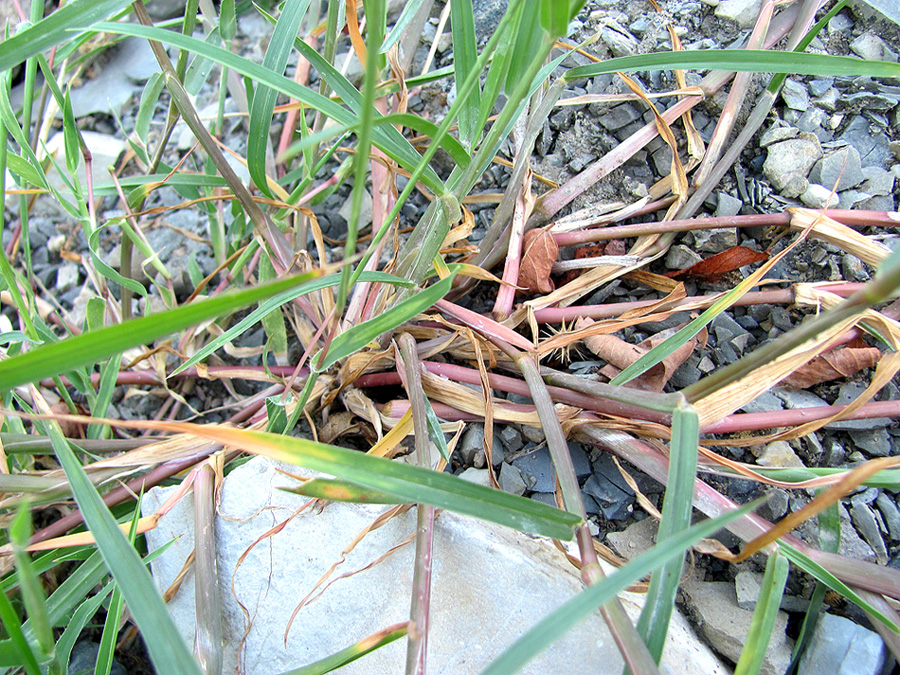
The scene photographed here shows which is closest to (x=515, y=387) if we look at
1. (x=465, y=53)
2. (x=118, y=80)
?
(x=465, y=53)

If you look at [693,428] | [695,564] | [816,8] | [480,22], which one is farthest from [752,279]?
[480,22]

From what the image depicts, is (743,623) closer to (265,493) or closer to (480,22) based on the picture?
(265,493)

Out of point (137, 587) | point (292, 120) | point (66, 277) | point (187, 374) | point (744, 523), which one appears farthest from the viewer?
point (66, 277)

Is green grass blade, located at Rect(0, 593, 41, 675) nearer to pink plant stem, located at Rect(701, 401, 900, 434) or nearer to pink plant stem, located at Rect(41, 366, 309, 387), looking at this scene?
pink plant stem, located at Rect(41, 366, 309, 387)

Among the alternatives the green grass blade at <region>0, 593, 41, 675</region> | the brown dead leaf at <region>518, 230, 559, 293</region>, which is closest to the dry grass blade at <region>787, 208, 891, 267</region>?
the brown dead leaf at <region>518, 230, 559, 293</region>

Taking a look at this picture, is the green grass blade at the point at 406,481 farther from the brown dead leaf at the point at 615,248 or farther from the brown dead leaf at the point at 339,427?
the brown dead leaf at the point at 615,248

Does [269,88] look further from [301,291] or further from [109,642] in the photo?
[109,642]
